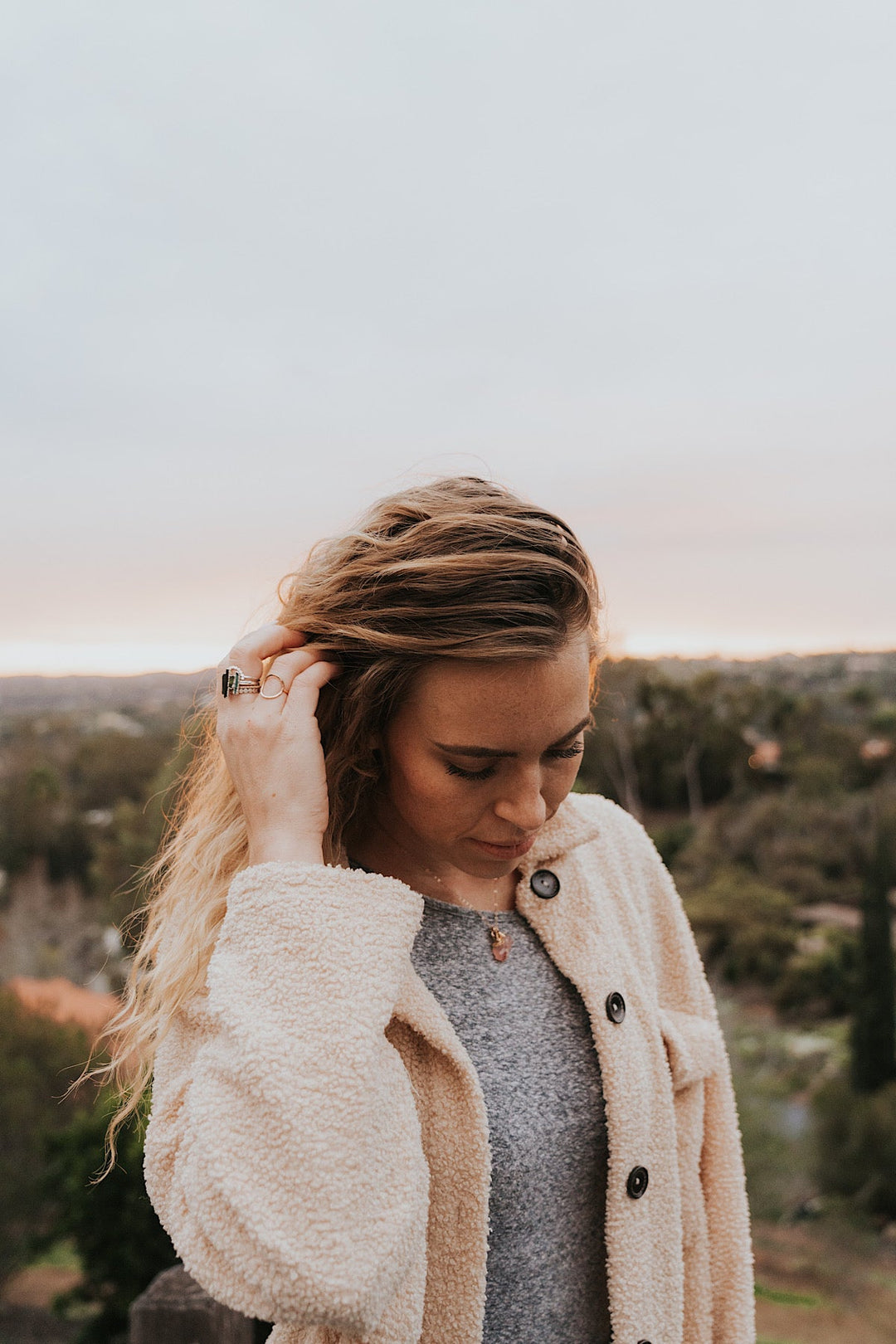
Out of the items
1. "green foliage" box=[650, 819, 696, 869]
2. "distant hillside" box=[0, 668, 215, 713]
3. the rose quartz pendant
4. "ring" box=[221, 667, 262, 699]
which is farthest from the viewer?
"green foliage" box=[650, 819, 696, 869]

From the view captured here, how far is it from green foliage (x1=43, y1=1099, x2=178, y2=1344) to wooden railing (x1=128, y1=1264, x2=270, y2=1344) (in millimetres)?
4559

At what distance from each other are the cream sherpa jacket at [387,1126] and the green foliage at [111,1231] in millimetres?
4668

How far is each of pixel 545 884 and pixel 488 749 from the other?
1.26ft

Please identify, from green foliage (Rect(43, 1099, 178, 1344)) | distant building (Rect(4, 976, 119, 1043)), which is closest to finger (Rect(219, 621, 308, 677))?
green foliage (Rect(43, 1099, 178, 1344))

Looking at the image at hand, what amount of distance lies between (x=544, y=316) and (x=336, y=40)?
128 centimetres

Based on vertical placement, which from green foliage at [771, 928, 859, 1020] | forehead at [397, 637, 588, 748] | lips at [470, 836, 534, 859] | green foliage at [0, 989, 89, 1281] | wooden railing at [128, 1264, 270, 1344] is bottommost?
green foliage at [771, 928, 859, 1020]

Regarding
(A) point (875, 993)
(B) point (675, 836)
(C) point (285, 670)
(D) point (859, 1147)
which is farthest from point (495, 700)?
(B) point (675, 836)

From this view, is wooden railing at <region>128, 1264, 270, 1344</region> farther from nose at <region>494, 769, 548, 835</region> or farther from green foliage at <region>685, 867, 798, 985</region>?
green foliage at <region>685, 867, 798, 985</region>

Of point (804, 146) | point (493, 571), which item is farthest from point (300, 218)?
point (493, 571)

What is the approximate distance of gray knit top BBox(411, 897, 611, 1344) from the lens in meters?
1.11

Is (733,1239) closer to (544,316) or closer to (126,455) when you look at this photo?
(544,316)

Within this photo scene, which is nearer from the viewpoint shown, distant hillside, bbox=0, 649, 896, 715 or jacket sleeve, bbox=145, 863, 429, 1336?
jacket sleeve, bbox=145, 863, 429, 1336

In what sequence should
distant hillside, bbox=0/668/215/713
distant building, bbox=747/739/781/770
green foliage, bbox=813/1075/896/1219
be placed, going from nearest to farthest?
distant hillside, bbox=0/668/215/713, green foliage, bbox=813/1075/896/1219, distant building, bbox=747/739/781/770

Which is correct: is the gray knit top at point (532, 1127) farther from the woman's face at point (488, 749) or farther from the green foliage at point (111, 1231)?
the green foliage at point (111, 1231)
